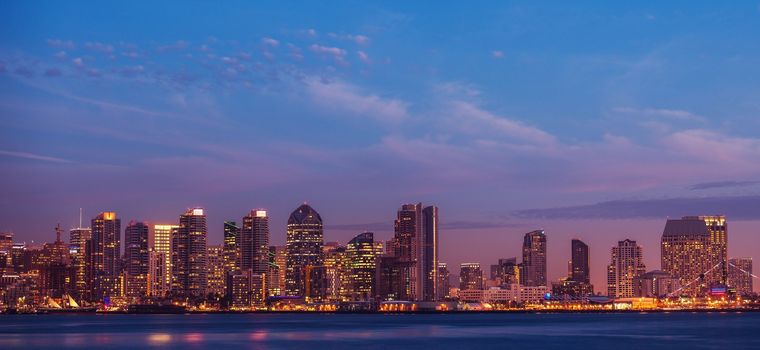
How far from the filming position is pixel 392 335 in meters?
127

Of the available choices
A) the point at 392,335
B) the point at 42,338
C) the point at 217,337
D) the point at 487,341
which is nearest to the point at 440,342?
the point at 487,341

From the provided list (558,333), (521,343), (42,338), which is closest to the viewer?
(521,343)

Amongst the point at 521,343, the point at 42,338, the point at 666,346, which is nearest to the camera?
the point at 666,346

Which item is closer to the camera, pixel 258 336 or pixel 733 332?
pixel 258 336

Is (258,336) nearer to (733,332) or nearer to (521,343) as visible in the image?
(521,343)

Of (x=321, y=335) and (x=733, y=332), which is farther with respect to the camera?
(x=733, y=332)

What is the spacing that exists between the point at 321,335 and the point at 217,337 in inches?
472

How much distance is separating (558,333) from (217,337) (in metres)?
42.2

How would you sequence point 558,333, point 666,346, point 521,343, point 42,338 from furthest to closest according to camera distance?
point 558,333, point 42,338, point 521,343, point 666,346

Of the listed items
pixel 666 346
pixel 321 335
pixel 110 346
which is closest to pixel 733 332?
pixel 666 346

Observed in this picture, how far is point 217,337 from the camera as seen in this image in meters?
122

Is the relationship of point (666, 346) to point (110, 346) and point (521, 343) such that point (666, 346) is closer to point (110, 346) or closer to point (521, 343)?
point (521, 343)

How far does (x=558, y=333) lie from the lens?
441ft

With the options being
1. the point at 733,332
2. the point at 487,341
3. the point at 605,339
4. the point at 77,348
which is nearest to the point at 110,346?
the point at 77,348
